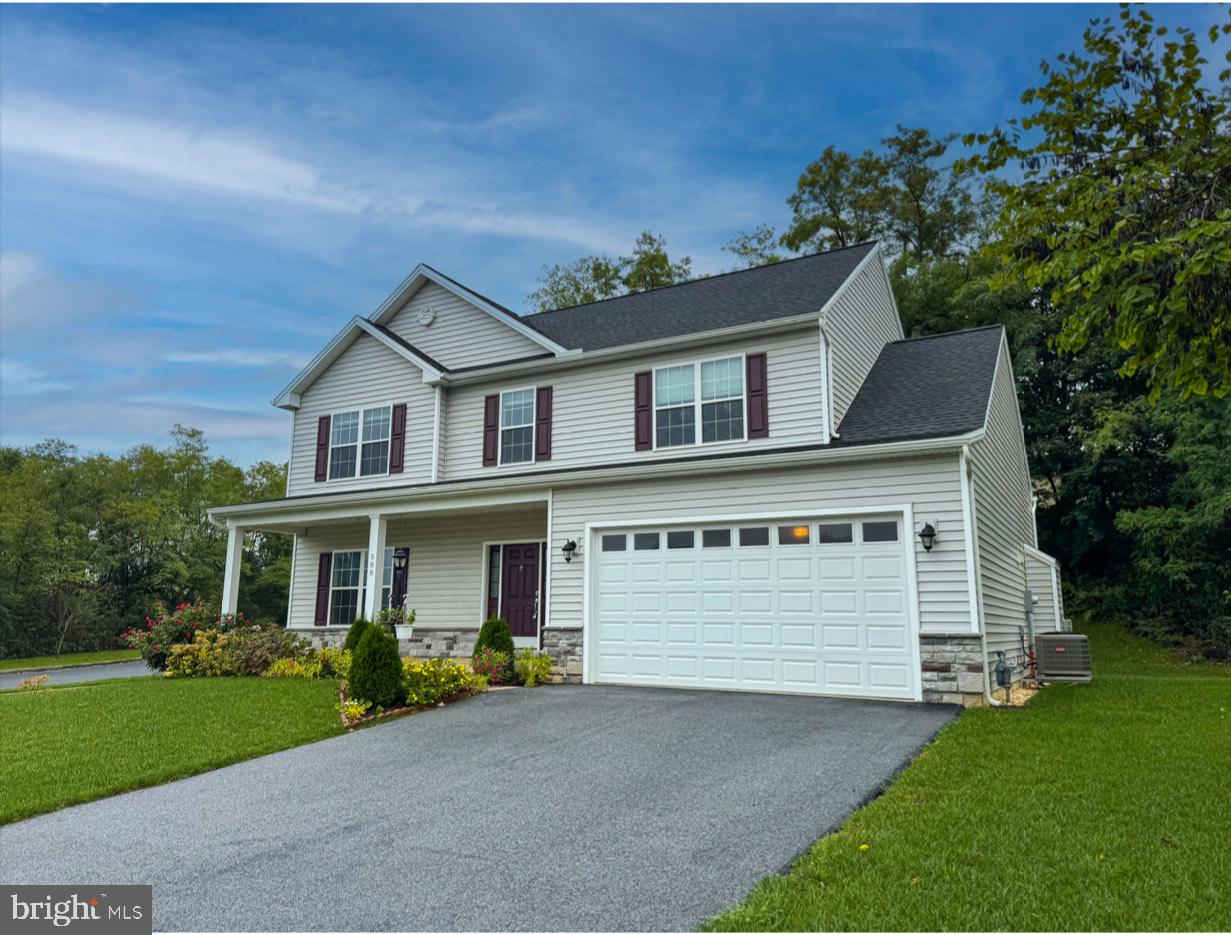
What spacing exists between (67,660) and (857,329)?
24617 millimetres

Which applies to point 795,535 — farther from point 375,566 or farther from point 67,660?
point 67,660

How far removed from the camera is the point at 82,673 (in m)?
19.2

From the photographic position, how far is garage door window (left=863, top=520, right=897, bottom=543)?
979cm

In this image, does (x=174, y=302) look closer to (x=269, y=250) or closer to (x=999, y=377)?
(x=269, y=250)

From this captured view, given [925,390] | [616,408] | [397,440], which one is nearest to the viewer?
[925,390]

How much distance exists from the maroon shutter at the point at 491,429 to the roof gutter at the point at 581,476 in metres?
1.23

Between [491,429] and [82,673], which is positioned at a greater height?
[491,429]

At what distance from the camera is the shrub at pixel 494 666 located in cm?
1141

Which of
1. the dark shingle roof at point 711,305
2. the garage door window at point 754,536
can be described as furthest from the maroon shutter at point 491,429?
the garage door window at point 754,536

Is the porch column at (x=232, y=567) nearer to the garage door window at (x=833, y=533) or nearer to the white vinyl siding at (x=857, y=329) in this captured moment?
the garage door window at (x=833, y=533)

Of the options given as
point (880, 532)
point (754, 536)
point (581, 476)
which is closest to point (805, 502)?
point (754, 536)

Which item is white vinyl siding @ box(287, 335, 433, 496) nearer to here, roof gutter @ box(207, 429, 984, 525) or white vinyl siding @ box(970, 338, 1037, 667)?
roof gutter @ box(207, 429, 984, 525)

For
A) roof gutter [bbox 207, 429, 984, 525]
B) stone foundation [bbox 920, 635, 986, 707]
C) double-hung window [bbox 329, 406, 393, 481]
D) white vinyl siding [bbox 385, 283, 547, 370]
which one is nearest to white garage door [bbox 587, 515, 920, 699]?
stone foundation [bbox 920, 635, 986, 707]

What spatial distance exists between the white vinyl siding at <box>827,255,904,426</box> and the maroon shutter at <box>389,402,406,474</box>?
8369 mm
